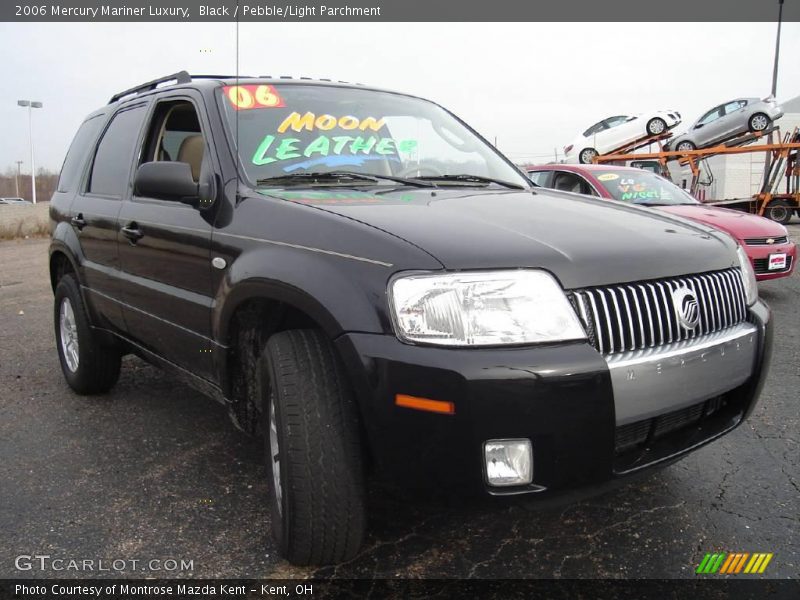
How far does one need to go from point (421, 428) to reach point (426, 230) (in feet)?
1.98

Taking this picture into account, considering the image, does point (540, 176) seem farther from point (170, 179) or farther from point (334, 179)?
point (170, 179)

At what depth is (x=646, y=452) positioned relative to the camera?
6.73 feet

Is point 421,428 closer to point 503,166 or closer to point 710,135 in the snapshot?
point 503,166

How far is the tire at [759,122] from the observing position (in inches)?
745

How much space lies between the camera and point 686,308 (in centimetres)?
211

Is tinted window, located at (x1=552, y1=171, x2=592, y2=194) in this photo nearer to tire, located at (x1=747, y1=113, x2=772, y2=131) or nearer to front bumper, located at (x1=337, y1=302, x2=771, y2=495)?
front bumper, located at (x1=337, y1=302, x2=771, y2=495)

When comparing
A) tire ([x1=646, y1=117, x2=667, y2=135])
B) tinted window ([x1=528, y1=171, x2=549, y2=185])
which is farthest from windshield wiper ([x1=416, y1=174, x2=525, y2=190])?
tire ([x1=646, y1=117, x2=667, y2=135])

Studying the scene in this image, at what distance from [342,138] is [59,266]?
8.43 ft

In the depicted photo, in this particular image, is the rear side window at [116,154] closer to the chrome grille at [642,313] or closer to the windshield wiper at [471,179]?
the windshield wiper at [471,179]

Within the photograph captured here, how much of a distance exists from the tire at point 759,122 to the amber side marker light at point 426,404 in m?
20.5

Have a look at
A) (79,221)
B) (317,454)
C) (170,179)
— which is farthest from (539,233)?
(79,221)

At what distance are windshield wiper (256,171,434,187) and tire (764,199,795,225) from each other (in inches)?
725

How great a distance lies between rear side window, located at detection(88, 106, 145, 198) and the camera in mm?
3566

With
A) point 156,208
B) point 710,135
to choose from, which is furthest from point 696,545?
point 710,135
